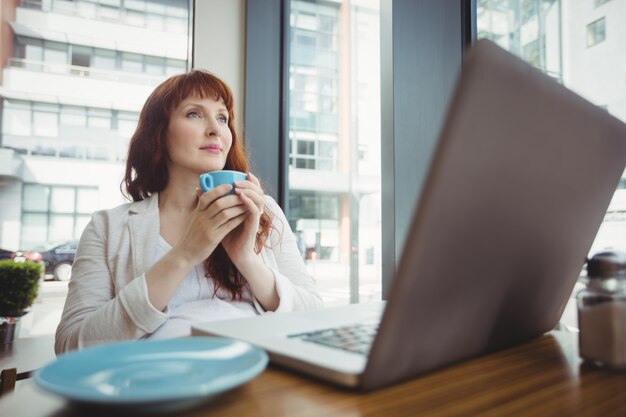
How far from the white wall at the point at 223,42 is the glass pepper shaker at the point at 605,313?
1.85m

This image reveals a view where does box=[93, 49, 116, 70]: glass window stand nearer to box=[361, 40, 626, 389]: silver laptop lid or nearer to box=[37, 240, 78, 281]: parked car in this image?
box=[37, 240, 78, 281]: parked car

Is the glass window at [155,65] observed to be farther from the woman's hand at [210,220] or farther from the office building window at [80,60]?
the woman's hand at [210,220]

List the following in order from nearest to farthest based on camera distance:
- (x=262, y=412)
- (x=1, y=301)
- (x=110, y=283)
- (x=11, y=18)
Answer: (x=262, y=412)
(x=110, y=283)
(x=1, y=301)
(x=11, y=18)

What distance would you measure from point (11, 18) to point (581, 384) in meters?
2.44

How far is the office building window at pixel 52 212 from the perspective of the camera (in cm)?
192

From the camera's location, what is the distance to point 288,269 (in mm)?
1235

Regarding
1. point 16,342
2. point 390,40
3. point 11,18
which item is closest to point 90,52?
point 11,18

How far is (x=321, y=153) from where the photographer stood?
2.11m

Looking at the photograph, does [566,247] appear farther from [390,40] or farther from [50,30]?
[50,30]

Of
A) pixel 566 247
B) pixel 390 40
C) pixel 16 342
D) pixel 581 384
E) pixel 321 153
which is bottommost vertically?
pixel 16 342

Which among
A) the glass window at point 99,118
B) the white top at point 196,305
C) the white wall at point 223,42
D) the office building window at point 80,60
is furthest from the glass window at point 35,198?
the white top at point 196,305

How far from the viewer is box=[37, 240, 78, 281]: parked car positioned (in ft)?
6.28

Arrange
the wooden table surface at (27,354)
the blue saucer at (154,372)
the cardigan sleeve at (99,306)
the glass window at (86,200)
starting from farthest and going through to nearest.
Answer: the glass window at (86,200) < the wooden table surface at (27,354) < the cardigan sleeve at (99,306) < the blue saucer at (154,372)

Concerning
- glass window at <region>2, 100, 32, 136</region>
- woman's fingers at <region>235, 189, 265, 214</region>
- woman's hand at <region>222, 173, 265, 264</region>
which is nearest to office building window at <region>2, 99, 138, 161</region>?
glass window at <region>2, 100, 32, 136</region>
